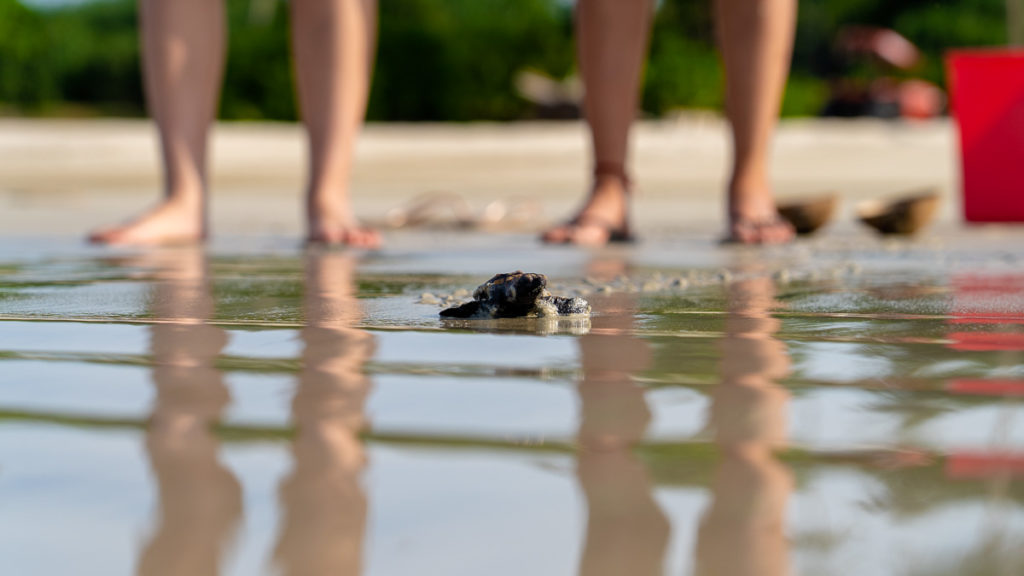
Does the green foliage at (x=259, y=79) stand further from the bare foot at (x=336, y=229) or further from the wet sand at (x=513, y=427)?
the wet sand at (x=513, y=427)

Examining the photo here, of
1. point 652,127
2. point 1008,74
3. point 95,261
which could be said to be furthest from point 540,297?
point 652,127

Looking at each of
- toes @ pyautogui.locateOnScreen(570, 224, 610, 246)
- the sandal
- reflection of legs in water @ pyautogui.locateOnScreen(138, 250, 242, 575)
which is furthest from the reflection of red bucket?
reflection of legs in water @ pyautogui.locateOnScreen(138, 250, 242, 575)

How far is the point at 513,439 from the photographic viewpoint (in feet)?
2.50

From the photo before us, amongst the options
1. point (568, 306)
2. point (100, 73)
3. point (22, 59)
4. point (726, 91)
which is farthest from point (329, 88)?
point (100, 73)

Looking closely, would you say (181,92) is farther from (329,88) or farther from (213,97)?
(329,88)

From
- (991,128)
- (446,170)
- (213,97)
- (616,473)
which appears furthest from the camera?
(446,170)

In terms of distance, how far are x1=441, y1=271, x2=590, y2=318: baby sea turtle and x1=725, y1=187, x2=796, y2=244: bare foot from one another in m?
1.60

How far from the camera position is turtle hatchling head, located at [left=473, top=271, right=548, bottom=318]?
137 centimetres

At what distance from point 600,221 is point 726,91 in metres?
0.48

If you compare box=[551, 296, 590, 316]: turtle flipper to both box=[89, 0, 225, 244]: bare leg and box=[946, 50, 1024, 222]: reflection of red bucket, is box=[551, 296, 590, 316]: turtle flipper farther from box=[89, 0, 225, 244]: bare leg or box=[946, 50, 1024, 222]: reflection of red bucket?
box=[946, 50, 1024, 222]: reflection of red bucket

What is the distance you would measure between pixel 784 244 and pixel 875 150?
17.4 ft

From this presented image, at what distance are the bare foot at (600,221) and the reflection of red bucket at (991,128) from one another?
0.92 meters

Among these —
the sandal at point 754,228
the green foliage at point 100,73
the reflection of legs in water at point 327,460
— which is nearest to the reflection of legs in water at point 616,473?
the reflection of legs in water at point 327,460

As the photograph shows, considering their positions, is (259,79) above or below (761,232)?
above
